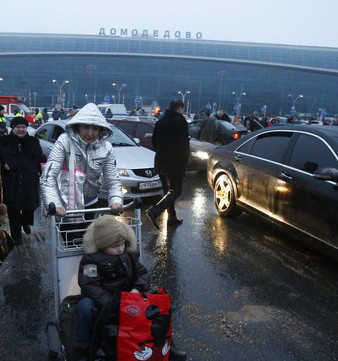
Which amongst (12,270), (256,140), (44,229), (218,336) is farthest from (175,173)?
(218,336)

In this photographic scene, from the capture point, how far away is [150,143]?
38.1 ft

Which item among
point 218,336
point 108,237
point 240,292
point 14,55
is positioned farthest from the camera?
point 14,55

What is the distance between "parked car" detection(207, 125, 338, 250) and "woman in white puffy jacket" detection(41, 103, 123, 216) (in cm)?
249

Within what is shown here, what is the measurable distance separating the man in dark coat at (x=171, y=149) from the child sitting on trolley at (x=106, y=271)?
324 centimetres

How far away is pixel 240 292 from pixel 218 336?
0.91 meters

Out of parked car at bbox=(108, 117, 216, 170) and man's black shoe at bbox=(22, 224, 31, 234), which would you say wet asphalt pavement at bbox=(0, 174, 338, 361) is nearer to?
man's black shoe at bbox=(22, 224, 31, 234)

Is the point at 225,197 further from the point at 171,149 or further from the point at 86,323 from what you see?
the point at 86,323

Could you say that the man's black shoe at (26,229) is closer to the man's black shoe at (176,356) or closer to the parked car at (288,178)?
the parked car at (288,178)

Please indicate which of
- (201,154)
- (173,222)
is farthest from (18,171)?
(201,154)

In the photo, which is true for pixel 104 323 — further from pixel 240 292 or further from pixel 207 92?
pixel 207 92

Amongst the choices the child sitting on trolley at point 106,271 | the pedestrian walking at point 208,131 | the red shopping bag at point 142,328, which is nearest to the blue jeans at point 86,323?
the child sitting on trolley at point 106,271

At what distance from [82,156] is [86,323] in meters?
1.38

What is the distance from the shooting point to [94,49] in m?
101

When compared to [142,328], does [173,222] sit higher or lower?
lower
